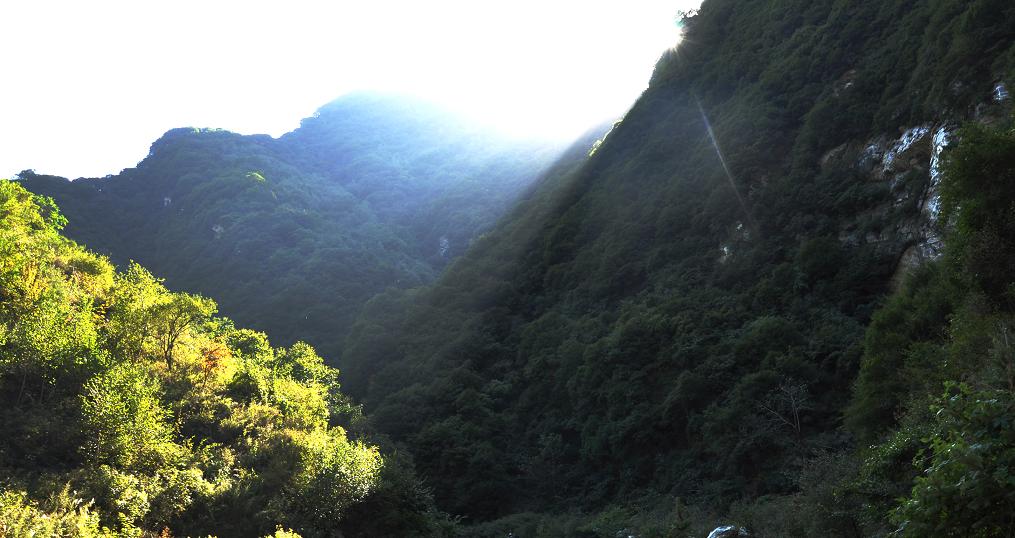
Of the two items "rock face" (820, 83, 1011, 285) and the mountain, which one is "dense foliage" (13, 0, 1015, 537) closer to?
"rock face" (820, 83, 1011, 285)

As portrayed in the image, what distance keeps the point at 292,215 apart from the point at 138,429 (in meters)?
107

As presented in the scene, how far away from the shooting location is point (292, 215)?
119 m

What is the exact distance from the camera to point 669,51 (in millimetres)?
71875

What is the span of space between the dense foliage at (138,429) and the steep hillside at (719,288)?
15875 mm

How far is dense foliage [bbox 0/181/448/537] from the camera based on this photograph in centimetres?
1584

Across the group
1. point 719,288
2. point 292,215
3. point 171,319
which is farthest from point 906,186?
point 292,215

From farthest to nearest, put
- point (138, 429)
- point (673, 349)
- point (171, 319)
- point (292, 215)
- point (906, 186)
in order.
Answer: point (292, 215) → point (673, 349) → point (906, 186) → point (171, 319) → point (138, 429)

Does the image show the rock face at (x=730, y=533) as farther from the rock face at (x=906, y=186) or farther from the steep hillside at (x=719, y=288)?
the rock face at (x=906, y=186)

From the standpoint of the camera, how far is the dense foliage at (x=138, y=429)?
15.8 metres

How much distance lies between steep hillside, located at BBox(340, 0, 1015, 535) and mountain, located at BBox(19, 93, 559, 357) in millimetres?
35938

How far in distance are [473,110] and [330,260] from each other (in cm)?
11286

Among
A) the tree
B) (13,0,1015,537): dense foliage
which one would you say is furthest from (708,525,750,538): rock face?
the tree

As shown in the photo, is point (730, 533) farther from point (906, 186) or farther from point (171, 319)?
point (171, 319)

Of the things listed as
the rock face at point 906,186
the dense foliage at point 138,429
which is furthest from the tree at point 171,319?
the rock face at point 906,186
